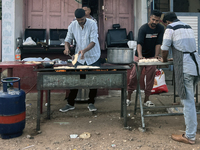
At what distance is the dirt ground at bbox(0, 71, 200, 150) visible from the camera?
2674mm

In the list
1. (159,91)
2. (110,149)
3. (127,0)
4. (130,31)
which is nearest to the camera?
(110,149)

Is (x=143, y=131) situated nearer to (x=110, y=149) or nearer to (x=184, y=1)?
(x=110, y=149)

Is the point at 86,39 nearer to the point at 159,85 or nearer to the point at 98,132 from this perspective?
the point at 98,132

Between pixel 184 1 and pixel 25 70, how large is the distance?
6955 mm

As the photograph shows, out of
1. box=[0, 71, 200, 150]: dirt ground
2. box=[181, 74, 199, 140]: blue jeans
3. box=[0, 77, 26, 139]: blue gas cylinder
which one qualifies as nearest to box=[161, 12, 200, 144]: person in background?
box=[181, 74, 199, 140]: blue jeans

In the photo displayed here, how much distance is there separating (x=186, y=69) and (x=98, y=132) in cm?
160

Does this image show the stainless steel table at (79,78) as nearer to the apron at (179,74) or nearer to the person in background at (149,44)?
the apron at (179,74)

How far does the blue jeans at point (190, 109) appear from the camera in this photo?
104 inches

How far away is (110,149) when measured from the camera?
2590 millimetres

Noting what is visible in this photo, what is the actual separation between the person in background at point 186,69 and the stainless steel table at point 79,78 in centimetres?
85

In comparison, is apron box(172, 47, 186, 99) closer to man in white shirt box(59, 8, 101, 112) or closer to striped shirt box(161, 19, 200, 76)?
striped shirt box(161, 19, 200, 76)

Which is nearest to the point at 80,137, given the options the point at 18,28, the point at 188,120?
the point at 188,120

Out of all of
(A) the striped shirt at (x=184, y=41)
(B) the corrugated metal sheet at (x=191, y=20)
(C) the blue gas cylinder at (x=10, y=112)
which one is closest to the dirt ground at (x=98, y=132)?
(C) the blue gas cylinder at (x=10, y=112)

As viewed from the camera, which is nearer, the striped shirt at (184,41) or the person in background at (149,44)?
the striped shirt at (184,41)
